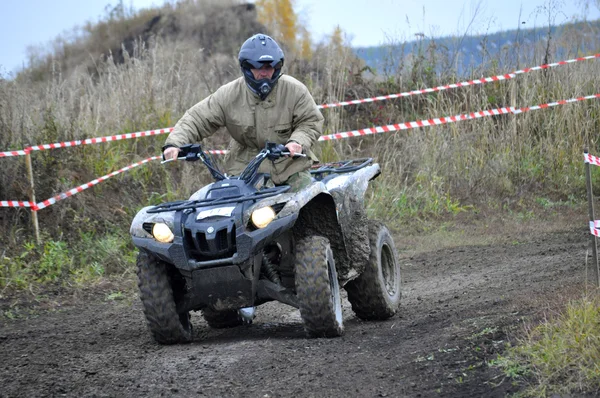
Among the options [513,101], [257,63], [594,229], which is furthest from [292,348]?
[513,101]

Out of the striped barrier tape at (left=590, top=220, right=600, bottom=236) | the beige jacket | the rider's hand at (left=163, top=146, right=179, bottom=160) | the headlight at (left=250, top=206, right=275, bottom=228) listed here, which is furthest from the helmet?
the striped barrier tape at (left=590, top=220, right=600, bottom=236)

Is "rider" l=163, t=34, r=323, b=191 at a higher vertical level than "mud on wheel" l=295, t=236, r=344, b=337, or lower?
higher

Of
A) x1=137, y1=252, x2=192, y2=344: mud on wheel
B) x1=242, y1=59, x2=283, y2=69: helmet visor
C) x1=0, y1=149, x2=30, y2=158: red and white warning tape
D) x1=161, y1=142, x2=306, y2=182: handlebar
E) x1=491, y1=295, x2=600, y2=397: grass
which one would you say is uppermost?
x1=242, y1=59, x2=283, y2=69: helmet visor

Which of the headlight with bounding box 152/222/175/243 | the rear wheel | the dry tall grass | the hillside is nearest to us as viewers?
the headlight with bounding box 152/222/175/243

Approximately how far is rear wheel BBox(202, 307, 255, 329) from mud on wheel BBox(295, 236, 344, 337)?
125 centimetres

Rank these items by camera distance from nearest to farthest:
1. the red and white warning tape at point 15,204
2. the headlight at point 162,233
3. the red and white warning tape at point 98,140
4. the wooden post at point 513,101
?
the headlight at point 162,233
the red and white warning tape at point 15,204
the red and white warning tape at point 98,140
the wooden post at point 513,101

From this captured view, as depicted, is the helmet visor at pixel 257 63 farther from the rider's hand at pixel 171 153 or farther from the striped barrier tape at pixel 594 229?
the striped barrier tape at pixel 594 229

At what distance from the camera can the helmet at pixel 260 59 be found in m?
6.79

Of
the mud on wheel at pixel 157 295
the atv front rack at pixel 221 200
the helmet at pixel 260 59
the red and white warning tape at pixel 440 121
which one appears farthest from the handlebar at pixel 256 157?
the red and white warning tape at pixel 440 121

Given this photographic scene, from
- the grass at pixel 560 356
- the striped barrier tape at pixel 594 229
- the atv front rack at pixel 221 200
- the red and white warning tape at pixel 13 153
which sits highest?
the red and white warning tape at pixel 13 153

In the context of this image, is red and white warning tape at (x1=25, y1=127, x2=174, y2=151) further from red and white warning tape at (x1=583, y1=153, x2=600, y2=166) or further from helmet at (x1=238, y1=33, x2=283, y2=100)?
red and white warning tape at (x1=583, y1=153, x2=600, y2=166)

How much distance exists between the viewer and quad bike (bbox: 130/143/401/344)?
6023 millimetres

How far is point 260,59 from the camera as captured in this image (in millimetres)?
6773

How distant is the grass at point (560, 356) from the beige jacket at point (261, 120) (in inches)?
96.6
